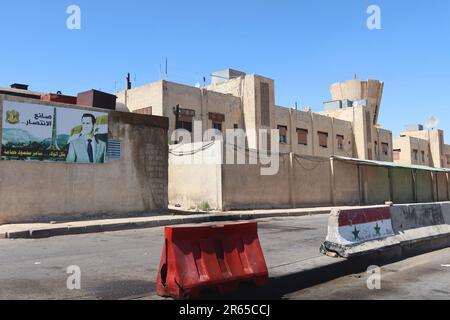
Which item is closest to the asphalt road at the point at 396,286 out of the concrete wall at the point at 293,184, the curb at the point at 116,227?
the curb at the point at 116,227

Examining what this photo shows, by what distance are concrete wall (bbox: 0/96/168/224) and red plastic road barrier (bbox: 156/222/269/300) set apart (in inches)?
472

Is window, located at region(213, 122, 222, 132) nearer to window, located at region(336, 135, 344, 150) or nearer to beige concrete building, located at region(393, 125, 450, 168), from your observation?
window, located at region(336, 135, 344, 150)

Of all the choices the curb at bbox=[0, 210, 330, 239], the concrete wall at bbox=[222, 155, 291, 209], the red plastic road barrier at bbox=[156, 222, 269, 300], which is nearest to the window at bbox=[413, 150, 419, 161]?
the concrete wall at bbox=[222, 155, 291, 209]

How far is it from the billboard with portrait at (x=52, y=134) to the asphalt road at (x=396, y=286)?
12.4 metres

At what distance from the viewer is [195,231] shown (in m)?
6.04

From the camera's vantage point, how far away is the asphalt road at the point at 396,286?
6465 mm

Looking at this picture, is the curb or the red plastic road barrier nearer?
the red plastic road barrier

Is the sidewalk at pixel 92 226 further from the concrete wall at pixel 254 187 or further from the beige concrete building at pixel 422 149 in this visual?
the beige concrete building at pixel 422 149

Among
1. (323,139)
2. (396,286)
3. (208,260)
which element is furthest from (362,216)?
(323,139)

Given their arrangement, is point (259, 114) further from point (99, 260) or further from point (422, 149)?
point (422, 149)

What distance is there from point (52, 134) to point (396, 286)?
1357 cm

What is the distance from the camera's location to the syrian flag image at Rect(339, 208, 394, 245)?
902cm

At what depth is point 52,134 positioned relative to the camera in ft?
55.9
